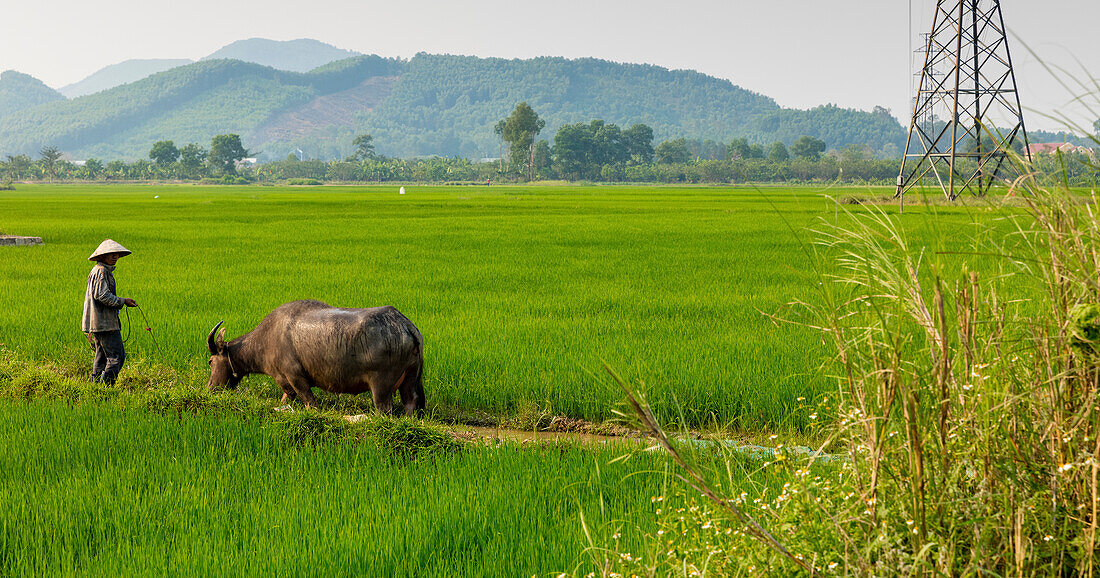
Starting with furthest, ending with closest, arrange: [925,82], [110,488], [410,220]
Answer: [925,82] → [410,220] → [110,488]

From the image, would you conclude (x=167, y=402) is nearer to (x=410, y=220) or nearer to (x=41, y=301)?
(x=41, y=301)

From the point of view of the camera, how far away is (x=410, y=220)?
28.0m

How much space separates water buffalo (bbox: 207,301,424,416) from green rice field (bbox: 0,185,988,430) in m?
1.08

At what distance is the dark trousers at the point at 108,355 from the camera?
242 inches

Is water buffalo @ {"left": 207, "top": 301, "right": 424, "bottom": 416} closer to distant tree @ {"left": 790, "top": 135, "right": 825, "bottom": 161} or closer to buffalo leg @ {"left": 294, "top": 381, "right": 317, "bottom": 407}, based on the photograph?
buffalo leg @ {"left": 294, "top": 381, "right": 317, "bottom": 407}

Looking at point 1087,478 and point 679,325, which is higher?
point 1087,478

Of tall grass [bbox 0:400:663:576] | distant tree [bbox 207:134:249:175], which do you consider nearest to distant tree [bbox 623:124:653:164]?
distant tree [bbox 207:134:249:175]

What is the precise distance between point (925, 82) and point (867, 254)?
35.2 meters

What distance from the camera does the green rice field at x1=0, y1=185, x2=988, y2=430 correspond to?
21.0 feet

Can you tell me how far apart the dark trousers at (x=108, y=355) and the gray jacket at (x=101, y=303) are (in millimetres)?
166

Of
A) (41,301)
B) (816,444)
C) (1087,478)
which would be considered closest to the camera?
(1087,478)

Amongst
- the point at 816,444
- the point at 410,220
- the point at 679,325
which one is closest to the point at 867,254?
the point at 816,444

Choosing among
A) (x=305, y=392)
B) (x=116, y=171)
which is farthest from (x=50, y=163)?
(x=305, y=392)

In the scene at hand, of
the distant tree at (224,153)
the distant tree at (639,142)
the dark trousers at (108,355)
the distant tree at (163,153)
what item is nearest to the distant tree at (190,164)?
the distant tree at (224,153)
